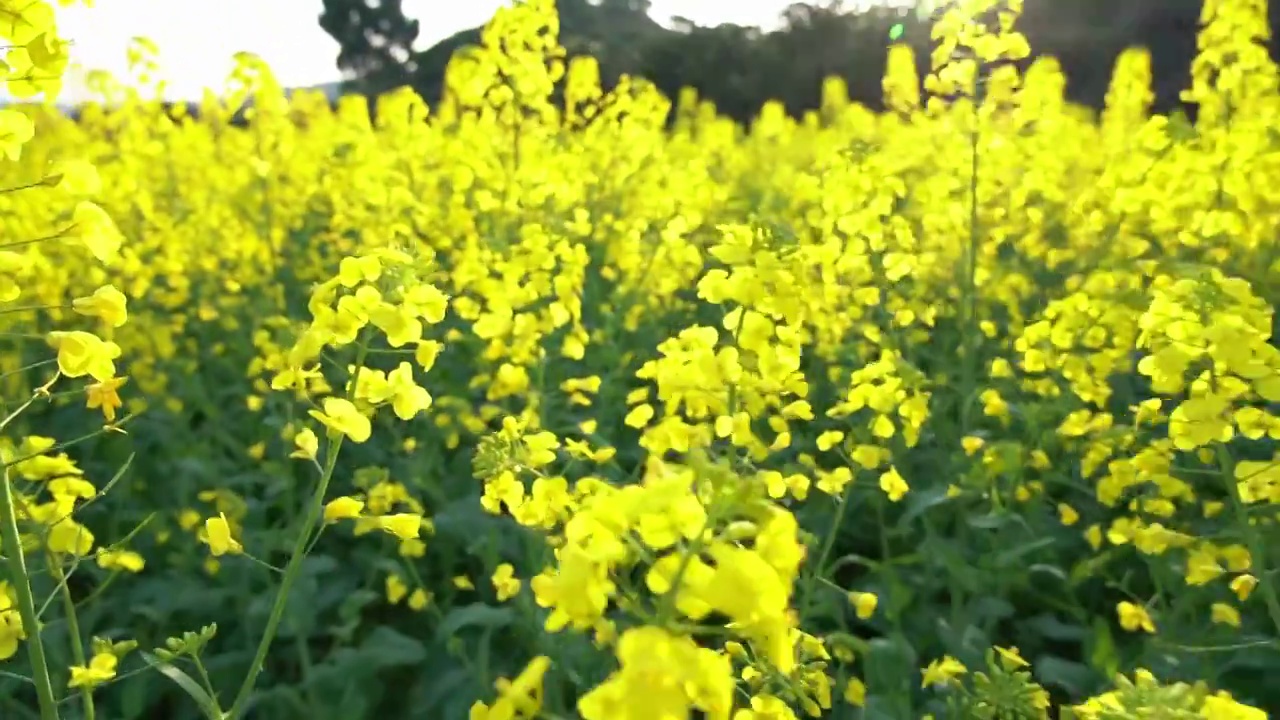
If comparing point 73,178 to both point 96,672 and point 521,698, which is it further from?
point 521,698

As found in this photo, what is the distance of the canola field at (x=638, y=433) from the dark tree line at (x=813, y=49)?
Result: 13.1 metres

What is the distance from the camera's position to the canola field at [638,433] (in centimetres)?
167

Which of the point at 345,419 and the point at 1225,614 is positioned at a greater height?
the point at 345,419

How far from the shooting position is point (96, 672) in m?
1.91

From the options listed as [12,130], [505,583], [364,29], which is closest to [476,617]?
[505,583]

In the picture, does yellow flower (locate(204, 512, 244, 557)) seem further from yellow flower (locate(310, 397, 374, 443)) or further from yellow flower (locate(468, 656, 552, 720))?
yellow flower (locate(468, 656, 552, 720))

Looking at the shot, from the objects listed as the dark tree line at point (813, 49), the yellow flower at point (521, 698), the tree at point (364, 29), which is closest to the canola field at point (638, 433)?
the yellow flower at point (521, 698)

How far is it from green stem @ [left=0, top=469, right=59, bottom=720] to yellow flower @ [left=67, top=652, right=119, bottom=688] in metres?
0.29

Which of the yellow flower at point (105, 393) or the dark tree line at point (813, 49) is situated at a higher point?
the dark tree line at point (813, 49)

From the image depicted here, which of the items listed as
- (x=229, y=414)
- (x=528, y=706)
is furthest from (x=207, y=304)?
(x=528, y=706)

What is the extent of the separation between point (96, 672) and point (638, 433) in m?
2.85

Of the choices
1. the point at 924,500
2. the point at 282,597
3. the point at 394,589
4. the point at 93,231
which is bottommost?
the point at 394,589

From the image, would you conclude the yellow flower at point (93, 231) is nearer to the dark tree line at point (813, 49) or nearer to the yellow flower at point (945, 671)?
the yellow flower at point (945, 671)

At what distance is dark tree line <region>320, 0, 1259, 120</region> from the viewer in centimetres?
1886
